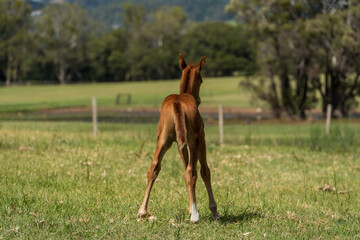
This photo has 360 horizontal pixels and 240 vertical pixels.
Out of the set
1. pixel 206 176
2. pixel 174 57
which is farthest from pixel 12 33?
pixel 206 176

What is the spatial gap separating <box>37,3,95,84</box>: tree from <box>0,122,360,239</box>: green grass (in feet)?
331

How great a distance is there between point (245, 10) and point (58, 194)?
32708 millimetres

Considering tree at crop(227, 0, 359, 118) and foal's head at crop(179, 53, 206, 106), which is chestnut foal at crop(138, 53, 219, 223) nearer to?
foal's head at crop(179, 53, 206, 106)

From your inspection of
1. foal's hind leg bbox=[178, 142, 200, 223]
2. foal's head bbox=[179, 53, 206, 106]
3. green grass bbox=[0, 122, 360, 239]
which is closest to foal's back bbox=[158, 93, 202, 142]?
foal's hind leg bbox=[178, 142, 200, 223]

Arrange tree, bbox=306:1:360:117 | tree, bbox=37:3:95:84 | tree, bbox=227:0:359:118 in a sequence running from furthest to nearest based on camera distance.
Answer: tree, bbox=37:3:95:84 < tree, bbox=227:0:359:118 < tree, bbox=306:1:360:117

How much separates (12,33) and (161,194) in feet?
358

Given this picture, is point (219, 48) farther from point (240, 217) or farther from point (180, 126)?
point (180, 126)

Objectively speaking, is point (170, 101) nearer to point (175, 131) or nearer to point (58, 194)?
point (175, 131)

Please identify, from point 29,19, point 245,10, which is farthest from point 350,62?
point 29,19

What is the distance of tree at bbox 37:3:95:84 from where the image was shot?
113m

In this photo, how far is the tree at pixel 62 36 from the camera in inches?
4466

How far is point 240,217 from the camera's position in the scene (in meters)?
7.07

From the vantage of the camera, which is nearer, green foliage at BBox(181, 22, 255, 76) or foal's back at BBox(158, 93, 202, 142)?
foal's back at BBox(158, 93, 202, 142)

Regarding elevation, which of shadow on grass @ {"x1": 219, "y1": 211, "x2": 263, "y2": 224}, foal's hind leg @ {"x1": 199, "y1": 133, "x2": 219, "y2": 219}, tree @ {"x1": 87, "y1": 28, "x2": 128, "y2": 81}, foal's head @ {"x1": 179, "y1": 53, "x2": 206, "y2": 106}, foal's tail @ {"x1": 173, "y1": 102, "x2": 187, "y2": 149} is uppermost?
tree @ {"x1": 87, "y1": 28, "x2": 128, "y2": 81}
